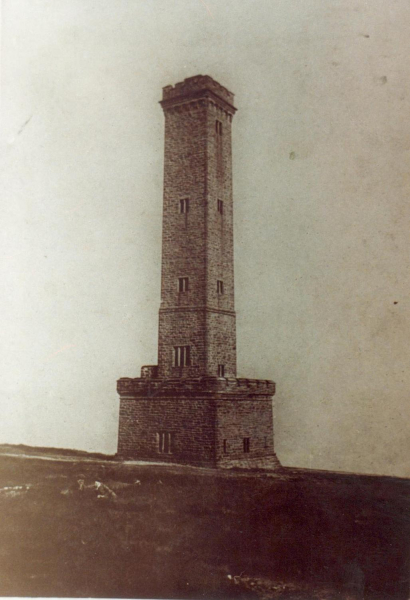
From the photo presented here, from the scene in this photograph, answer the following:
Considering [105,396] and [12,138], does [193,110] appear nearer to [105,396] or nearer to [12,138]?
[12,138]

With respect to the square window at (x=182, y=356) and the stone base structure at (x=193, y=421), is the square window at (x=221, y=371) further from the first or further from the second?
the stone base structure at (x=193, y=421)

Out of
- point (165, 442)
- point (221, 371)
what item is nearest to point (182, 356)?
point (221, 371)

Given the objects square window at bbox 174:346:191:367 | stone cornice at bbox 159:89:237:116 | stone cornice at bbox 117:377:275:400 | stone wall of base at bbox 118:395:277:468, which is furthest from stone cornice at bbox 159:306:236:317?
stone cornice at bbox 159:89:237:116

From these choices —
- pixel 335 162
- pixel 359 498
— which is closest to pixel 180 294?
pixel 335 162

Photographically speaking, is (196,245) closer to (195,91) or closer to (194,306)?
(194,306)

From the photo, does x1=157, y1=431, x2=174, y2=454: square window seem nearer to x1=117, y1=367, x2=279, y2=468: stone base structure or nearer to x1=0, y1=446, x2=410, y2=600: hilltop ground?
x1=117, y1=367, x2=279, y2=468: stone base structure

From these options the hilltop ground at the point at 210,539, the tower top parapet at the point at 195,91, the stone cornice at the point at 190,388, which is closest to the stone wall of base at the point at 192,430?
the stone cornice at the point at 190,388
